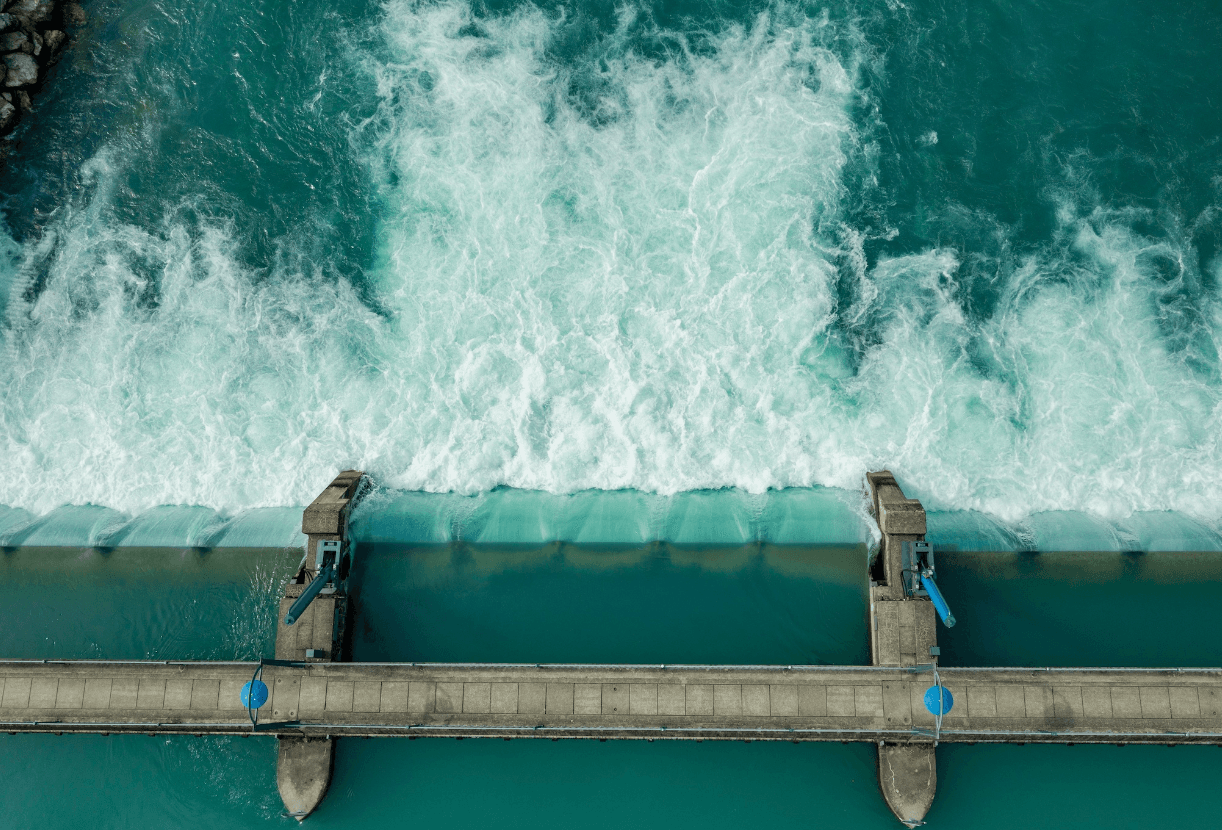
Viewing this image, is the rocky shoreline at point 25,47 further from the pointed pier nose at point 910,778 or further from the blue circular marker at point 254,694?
the pointed pier nose at point 910,778

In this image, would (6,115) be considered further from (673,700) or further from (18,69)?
(673,700)

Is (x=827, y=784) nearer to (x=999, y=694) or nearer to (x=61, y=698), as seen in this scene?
(x=999, y=694)

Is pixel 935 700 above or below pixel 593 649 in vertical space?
below

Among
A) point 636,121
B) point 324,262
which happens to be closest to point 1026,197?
point 636,121

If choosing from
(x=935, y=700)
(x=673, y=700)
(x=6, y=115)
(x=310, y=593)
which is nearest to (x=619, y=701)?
(x=673, y=700)

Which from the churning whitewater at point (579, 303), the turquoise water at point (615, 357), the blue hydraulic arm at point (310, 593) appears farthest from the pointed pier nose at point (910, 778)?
the blue hydraulic arm at point (310, 593)

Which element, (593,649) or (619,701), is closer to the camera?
(619,701)

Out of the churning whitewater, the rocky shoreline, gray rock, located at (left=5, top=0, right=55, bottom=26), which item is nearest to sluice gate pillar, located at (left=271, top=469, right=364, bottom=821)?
the churning whitewater
